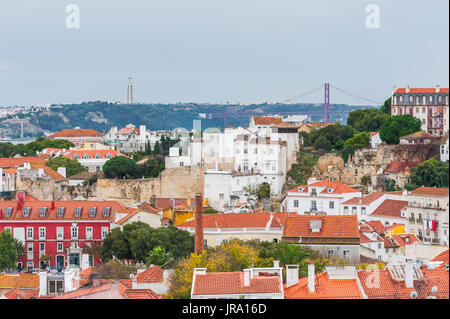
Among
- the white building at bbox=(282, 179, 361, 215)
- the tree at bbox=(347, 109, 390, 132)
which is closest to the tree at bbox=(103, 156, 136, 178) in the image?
the white building at bbox=(282, 179, 361, 215)

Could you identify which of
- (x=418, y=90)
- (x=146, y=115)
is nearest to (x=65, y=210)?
(x=418, y=90)

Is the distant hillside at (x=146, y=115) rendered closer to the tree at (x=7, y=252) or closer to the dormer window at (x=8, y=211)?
the dormer window at (x=8, y=211)

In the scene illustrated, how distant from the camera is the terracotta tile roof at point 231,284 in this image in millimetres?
9312

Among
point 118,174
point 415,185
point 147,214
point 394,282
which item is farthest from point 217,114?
point 394,282

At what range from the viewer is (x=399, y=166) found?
25.1 metres

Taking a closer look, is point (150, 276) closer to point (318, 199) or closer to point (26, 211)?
point (26, 211)

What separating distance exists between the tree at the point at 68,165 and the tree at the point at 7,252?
1036 centimetres

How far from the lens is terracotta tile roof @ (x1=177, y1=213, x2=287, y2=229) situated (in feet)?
60.5

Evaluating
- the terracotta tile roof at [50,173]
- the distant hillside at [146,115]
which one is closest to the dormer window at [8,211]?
the terracotta tile roof at [50,173]

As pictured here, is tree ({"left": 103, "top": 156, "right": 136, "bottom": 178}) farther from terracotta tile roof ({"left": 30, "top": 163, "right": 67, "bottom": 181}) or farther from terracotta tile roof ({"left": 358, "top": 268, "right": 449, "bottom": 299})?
terracotta tile roof ({"left": 358, "top": 268, "right": 449, "bottom": 299})

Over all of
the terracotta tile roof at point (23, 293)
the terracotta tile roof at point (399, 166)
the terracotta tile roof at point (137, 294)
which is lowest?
the terracotta tile roof at point (23, 293)

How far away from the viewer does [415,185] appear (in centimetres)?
2344

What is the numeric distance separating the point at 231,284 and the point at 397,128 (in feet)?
58.7

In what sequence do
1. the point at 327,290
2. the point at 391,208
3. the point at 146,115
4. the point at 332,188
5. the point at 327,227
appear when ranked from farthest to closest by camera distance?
the point at 146,115, the point at 332,188, the point at 391,208, the point at 327,227, the point at 327,290
